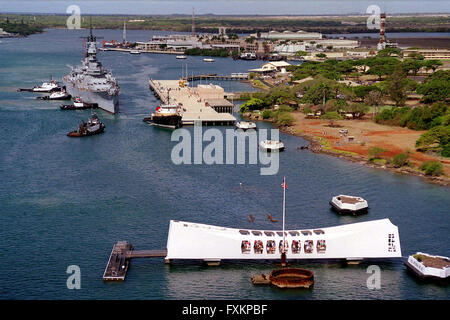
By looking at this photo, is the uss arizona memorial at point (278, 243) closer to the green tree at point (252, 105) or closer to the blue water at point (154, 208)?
the blue water at point (154, 208)

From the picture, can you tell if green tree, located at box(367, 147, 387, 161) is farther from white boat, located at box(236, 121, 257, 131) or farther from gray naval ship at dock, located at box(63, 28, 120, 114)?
gray naval ship at dock, located at box(63, 28, 120, 114)

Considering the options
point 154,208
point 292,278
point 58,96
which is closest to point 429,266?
point 292,278

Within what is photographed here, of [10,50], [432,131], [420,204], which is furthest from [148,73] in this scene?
[420,204]

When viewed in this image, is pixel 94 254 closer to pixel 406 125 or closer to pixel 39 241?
pixel 39 241

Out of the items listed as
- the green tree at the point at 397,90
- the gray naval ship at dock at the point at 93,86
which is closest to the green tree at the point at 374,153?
the green tree at the point at 397,90

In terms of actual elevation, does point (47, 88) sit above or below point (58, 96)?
above

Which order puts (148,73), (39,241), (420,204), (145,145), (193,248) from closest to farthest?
(193,248) → (39,241) → (420,204) → (145,145) → (148,73)

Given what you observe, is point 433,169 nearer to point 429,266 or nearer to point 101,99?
point 429,266
